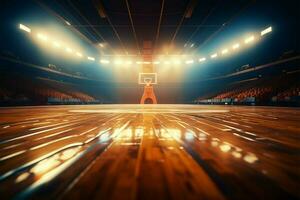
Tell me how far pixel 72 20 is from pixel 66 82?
46.7 feet

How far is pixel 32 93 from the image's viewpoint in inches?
657

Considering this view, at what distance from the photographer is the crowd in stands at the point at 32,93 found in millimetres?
14444

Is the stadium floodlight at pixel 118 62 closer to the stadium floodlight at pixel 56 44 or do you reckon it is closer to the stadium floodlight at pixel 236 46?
the stadium floodlight at pixel 56 44

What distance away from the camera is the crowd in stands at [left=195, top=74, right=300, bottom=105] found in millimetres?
14352

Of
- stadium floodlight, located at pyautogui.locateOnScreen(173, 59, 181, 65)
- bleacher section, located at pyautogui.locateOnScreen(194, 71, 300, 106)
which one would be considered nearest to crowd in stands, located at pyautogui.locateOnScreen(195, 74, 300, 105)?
bleacher section, located at pyautogui.locateOnScreen(194, 71, 300, 106)

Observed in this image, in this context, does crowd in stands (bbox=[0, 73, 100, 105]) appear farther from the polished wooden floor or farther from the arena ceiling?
the polished wooden floor

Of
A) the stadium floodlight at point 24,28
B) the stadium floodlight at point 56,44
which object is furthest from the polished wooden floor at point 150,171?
the stadium floodlight at point 56,44

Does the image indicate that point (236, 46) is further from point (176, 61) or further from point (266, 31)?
point (176, 61)

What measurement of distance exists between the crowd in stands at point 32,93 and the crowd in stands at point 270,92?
58.6ft

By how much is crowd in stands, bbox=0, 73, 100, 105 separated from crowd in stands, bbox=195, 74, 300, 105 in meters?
17.9

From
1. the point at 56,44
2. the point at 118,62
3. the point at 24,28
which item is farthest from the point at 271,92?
the point at 24,28

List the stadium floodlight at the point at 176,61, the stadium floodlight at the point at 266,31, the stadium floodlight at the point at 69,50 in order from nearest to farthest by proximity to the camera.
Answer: the stadium floodlight at the point at 266,31 → the stadium floodlight at the point at 69,50 → the stadium floodlight at the point at 176,61

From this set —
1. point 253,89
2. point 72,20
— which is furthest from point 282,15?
point 72,20

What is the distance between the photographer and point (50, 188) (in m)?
1.06
